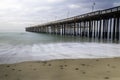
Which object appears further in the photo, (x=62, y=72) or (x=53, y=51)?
(x=53, y=51)

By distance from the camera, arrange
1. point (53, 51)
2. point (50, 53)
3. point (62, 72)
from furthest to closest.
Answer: point (53, 51), point (50, 53), point (62, 72)

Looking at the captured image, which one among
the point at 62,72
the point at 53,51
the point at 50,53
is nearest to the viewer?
the point at 62,72

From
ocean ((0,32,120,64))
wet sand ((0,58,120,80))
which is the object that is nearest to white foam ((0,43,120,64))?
ocean ((0,32,120,64))

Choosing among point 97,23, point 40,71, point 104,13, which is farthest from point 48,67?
point 97,23

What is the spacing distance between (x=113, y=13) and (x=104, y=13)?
7.38 feet

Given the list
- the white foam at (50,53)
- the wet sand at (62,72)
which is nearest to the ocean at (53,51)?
the white foam at (50,53)

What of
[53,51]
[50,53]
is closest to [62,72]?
[50,53]

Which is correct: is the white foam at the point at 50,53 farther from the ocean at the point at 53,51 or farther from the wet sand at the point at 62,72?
the wet sand at the point at 62,72

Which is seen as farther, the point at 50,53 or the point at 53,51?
the point at 53,51

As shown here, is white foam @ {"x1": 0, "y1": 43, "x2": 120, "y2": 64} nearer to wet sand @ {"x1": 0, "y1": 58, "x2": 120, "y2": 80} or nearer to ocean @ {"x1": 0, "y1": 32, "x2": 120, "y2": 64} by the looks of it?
ocean @ {"x1": 0, "y1": 32, "x2": 120, "y2": 64}

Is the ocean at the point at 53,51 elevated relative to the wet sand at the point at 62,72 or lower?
lower

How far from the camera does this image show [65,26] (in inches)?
2084

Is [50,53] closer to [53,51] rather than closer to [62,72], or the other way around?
[53,51]

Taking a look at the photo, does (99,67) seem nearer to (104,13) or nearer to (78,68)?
(78,68)
